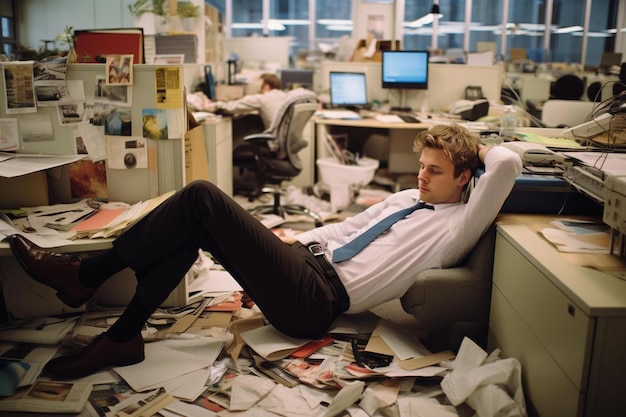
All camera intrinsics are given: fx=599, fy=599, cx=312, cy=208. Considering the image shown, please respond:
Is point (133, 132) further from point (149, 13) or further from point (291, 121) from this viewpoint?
point (149, 13)

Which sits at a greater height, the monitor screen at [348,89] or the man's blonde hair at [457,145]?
the monitor screen at [348,89]

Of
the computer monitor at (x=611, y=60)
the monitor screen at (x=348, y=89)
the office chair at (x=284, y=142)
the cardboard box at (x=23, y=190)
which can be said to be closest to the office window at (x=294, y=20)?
the computer monitor at (x=611, y=60)

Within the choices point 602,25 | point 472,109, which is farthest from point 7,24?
point 602,25

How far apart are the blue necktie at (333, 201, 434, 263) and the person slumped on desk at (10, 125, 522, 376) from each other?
0.4 inches

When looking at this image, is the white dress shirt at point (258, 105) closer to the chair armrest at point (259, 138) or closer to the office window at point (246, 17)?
the chair armrest at point (259, 138)

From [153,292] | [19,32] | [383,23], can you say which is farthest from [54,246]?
[383,23]

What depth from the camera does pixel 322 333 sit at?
83.6 inches

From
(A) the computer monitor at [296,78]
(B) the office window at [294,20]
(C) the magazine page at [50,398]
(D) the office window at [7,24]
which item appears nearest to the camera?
(C) the magazine page at [50,398]

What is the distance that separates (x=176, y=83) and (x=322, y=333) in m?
1.13

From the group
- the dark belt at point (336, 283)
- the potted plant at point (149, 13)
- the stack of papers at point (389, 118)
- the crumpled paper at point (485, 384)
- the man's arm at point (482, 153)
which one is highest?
the potted plant at point (149, 13)

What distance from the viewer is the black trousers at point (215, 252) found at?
1.94 m

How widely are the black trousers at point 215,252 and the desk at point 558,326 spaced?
62 centimetres

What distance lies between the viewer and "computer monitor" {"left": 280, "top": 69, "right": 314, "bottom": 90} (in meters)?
6.25

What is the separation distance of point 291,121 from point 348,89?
118 cm
